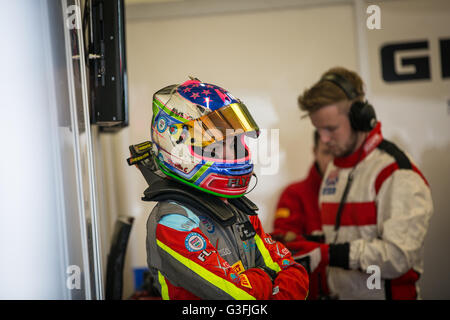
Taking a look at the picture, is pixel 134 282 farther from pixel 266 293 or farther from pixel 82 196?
pixel 266 293

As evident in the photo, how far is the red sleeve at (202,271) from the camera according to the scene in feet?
3.39

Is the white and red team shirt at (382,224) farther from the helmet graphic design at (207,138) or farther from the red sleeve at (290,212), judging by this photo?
the helmet graphic design at (207,138)

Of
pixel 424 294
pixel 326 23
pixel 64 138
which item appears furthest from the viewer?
pixel 326 23

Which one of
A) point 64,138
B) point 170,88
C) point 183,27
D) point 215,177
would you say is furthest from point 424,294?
point 183,27

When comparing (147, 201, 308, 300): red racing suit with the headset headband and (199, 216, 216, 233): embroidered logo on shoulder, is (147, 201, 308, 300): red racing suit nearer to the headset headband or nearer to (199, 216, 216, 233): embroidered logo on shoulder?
(199, 216, 216, 233): embroidered logo on shoulder

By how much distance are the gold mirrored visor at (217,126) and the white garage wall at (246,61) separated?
358 mm

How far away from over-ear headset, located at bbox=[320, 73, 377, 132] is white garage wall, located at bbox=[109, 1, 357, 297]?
277 millimetres

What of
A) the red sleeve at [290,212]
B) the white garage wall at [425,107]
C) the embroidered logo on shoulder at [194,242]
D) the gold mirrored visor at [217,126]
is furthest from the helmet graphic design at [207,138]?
the red sleeve at [290,212]

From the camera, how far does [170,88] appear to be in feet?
4.02

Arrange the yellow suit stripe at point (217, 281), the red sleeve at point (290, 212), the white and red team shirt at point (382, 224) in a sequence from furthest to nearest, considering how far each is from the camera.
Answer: the red sleeve at point (290, 212)
the white and red team shirt at point (382, 224)
the yellow suit stripe at point (217, 281)

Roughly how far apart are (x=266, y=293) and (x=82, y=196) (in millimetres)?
642

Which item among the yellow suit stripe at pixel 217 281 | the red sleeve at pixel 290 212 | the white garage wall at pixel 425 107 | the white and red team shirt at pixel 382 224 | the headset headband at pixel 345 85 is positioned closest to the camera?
the yellow suit stripe at pixel 217 281

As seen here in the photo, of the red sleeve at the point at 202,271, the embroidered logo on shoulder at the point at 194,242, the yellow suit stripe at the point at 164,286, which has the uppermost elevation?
the embroidered logo on shoulder at the point at 194,242

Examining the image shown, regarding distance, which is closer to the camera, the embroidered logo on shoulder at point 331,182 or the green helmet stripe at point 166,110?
the green helmet stripe at point 166,110
